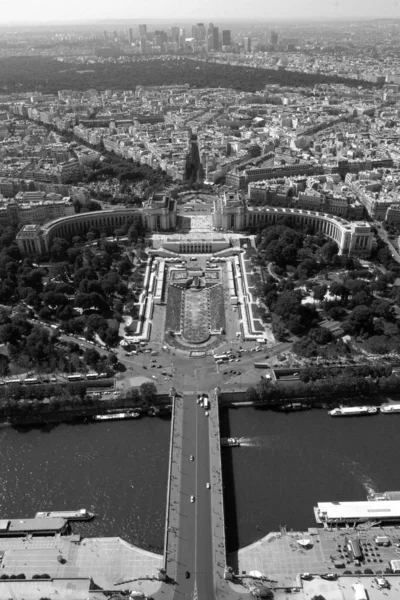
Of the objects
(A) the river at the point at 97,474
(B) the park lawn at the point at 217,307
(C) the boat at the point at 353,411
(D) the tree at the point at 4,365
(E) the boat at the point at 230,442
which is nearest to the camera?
(A) the river at the point at 97,474

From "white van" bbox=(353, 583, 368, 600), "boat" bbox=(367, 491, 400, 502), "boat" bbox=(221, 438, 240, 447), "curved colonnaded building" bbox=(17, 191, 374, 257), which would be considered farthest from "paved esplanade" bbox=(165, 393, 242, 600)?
"curved colonnaded building" bbox=(17, 191, 374, 257)

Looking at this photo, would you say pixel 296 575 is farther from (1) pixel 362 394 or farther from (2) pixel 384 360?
(2) pixel 384 360

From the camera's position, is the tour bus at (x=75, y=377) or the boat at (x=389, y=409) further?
the tour bus at (x=75, y=377)

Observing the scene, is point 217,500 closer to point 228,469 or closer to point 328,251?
point 228,469

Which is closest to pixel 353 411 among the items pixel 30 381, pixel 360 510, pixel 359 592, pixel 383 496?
pixel 383 496

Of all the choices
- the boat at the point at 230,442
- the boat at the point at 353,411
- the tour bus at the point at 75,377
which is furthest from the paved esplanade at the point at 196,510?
the boat at the point at 353,411

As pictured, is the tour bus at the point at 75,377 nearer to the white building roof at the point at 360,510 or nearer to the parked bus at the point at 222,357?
the parked bus at the point at 222,357
